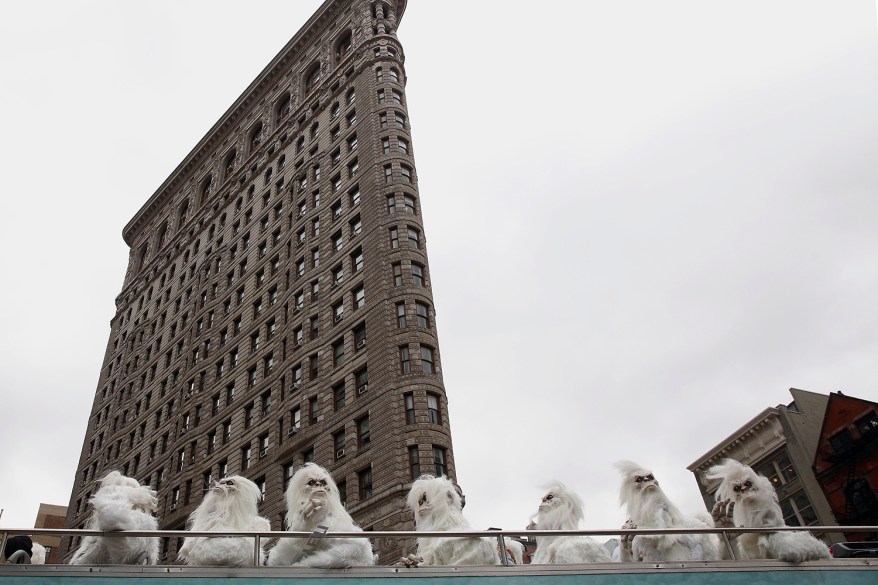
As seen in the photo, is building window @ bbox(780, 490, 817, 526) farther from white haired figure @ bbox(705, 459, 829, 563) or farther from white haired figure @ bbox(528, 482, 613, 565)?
white haired figure @ bbox(528, 482, 613, 565)

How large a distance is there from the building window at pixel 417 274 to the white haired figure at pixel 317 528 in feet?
95.3

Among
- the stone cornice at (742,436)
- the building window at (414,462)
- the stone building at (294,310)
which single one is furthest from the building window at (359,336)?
the stone cornice at (742,436)

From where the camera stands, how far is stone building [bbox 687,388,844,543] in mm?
48531

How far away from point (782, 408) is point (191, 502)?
44.2 meters

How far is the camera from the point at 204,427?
46375 millimetres

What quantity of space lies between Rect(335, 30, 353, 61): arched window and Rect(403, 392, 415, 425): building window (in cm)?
3918

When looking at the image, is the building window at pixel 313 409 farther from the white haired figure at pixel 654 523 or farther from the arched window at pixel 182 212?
the arched window at pixel 182 212

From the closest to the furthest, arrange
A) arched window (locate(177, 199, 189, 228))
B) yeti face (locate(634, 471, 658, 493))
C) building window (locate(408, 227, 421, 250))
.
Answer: yeti face (locate(634, 471, 658, 493)), building window (locate(408, 227, 421, 250)), arched window (locate(177, 199, 189, 228))

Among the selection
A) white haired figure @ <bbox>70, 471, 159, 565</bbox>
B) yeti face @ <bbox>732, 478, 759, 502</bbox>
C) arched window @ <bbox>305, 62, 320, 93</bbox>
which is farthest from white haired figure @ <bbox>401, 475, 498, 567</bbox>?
arched window @ <bbox>305, 62, 320, 93</bbox>

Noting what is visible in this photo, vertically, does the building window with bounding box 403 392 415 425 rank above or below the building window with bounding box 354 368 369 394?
below

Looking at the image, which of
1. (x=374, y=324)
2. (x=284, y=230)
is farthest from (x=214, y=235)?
(x=374, y=324)

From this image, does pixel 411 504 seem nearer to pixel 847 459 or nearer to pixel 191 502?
pixel 191 502

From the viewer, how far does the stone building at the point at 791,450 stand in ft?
159

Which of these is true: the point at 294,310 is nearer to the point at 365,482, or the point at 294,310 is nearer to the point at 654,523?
the point at 365,482
